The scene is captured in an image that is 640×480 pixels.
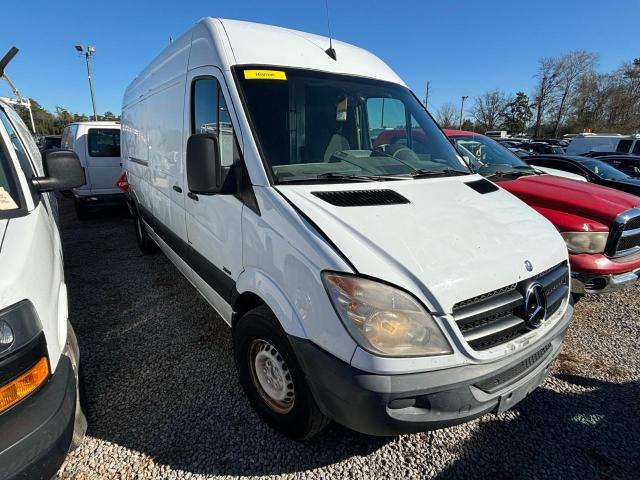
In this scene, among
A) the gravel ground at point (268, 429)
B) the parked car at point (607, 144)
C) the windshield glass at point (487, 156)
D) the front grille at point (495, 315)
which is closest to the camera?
the front grille at point (495, 315)

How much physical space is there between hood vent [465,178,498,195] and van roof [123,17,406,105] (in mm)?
1171

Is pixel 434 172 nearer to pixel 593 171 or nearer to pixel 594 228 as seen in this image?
pixel 594 228

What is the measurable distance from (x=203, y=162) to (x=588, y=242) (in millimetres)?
3458

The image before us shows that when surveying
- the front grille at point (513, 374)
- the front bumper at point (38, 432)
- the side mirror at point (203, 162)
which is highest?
the side mirror at point (203, 162)

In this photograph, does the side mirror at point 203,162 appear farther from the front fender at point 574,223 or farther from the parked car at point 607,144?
the parked car at point 607,144

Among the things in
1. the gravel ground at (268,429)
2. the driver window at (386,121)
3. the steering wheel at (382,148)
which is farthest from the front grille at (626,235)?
the steering wheel at (382,148)

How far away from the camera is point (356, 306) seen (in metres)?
1.67

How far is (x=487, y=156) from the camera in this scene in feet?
18.0

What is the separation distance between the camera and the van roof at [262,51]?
8.40ft

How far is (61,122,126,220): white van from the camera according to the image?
25.9ft

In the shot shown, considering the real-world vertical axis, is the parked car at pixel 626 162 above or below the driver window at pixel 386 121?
below

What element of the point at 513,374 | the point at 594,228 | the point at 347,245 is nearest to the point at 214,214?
the point at 347,245

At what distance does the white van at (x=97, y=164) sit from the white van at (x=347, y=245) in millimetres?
5596

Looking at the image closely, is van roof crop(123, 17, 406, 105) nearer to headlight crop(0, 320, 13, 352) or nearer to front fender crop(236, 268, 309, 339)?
front fender crop(236, 268, 309, 339)
